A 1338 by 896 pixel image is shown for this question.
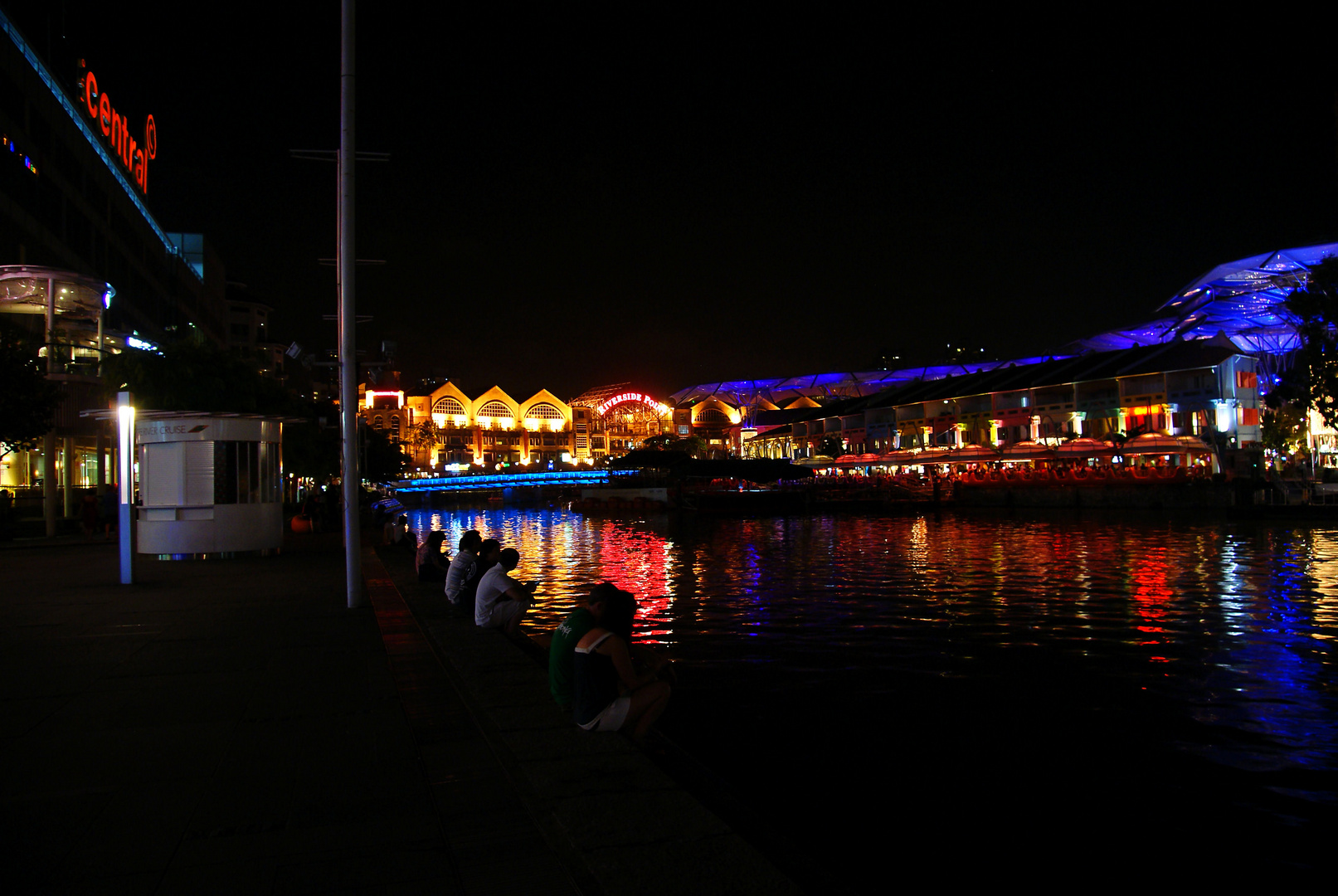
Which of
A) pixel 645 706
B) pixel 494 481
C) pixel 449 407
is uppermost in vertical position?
pixel 449 407

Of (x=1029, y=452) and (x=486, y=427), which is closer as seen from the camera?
(x=1029, y=452)

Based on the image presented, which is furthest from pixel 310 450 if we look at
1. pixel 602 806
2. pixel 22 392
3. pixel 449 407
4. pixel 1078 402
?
pixel 449 407

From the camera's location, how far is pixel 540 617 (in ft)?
42.5

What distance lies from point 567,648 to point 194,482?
13844 mm

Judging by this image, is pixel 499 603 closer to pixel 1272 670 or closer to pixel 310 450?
pixel 1272 670

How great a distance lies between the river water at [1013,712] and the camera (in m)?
5.02

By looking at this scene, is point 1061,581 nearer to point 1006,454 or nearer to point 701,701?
point 701,701

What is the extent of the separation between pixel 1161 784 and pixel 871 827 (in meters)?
1.99

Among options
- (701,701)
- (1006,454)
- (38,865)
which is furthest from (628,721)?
(1006,454)

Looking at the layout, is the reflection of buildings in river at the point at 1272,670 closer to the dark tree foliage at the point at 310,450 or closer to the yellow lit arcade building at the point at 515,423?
the dark tree foliage at the point at 310,450

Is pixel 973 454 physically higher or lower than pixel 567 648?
higher

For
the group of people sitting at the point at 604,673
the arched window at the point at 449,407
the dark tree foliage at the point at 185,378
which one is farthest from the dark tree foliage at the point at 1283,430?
the arched window at the point at 449,407

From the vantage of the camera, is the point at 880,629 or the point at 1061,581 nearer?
the point at 880,629

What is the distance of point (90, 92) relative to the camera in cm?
3938
